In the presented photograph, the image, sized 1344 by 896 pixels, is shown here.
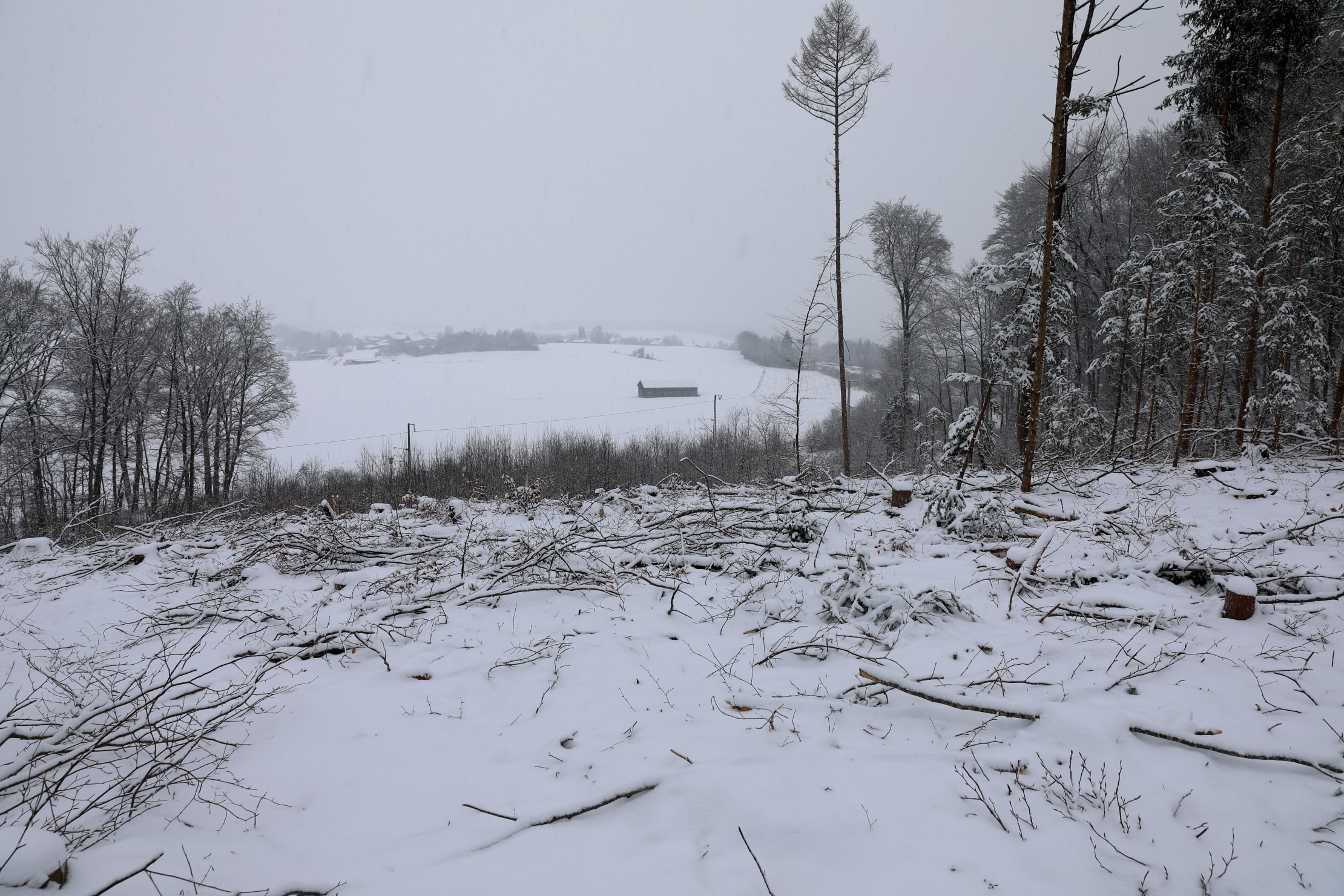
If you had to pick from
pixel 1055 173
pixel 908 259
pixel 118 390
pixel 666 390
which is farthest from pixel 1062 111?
pixel 666 390

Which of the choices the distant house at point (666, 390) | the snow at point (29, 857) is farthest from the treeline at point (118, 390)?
the distant house at point (666, 390)

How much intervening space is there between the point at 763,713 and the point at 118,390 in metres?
31.3

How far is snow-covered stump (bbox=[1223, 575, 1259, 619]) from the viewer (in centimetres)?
336

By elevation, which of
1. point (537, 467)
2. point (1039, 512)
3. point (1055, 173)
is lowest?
point (537, 467)

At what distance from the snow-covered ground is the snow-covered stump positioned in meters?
0.09

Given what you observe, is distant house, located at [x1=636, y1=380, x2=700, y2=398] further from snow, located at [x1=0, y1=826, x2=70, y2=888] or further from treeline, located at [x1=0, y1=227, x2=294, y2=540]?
snow, located at [x1=0, y1=826, x2=70, y2=888]

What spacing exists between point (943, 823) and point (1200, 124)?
1947 centimetres

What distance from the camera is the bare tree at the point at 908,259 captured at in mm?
23109

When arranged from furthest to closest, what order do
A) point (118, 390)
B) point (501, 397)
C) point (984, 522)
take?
point (501, 397) → point (118, 390) → point (984, 522)

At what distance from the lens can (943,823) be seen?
1940 mm

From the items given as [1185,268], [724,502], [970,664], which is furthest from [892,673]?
[1185,268]

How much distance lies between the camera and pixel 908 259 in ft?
75.4

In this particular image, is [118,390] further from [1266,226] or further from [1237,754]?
[1266,226]

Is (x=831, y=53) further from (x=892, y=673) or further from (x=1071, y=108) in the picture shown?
(x=892, y=673)
